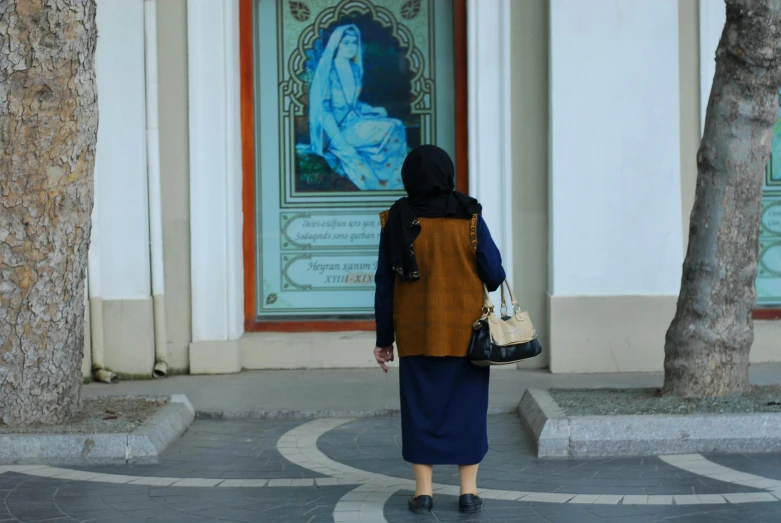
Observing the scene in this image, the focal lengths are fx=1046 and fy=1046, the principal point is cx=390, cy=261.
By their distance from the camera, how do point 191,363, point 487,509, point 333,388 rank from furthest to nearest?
point 191,363
point 333,388
point 487,509

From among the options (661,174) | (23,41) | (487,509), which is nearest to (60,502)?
(487,509)

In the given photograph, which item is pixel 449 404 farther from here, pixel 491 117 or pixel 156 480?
pixel 491 117

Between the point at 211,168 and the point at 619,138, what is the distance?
136 inches

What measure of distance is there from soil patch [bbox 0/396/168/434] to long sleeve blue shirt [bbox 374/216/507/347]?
206cm

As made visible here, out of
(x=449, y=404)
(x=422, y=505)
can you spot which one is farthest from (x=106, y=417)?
(x=449, y=404)

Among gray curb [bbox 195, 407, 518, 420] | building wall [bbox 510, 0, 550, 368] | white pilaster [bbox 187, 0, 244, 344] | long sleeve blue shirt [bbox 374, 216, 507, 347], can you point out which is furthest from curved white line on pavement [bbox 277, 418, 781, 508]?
building wall [bbox 510, 0, 550, 368]

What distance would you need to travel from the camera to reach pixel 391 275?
5070 millimetres

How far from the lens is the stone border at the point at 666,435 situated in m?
6.07

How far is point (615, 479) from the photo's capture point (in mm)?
5609

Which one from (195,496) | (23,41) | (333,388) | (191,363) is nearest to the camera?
(195,496)

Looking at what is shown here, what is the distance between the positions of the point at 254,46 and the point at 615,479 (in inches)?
218

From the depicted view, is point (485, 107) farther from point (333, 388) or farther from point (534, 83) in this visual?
point (333, 388)

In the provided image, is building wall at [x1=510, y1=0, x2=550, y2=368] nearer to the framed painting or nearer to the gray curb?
the framed painting

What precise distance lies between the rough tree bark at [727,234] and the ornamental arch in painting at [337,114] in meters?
3.29
